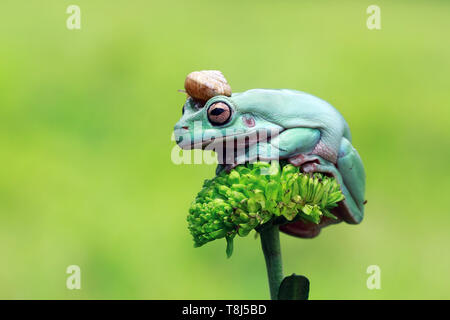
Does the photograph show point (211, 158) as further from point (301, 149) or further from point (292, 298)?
point (292, 298)

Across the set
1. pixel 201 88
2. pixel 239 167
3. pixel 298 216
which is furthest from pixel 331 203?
pixel 201 88

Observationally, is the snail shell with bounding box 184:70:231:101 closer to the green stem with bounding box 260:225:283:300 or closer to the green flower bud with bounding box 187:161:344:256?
the green flower bud with bounding box 187:161:344:256

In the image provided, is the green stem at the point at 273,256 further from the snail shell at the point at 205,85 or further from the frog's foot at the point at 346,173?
the snail shell at the point at 205,85

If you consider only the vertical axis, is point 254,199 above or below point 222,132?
below

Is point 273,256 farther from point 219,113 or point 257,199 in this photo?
point 219,113

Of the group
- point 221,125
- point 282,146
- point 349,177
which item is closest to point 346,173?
point 349,177

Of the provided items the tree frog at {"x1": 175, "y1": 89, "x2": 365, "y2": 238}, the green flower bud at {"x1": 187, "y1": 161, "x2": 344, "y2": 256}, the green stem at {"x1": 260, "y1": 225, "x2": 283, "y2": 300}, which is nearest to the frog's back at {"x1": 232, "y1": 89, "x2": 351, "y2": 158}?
the tree frog at {"x1": 175, "y1": 89, "x2": 365, "y2": 238}
